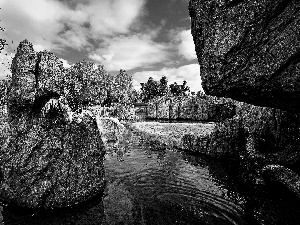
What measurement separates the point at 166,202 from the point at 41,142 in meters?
8.01

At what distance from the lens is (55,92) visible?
1213 cm

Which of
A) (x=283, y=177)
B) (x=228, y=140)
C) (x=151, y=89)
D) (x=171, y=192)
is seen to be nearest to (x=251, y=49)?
(x=283, y=177)

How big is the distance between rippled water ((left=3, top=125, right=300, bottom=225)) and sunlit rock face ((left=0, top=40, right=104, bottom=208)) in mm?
1023

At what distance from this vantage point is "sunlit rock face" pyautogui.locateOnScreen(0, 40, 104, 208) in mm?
12070

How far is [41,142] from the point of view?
12430 millimetres

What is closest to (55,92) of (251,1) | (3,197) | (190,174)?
(3,197)

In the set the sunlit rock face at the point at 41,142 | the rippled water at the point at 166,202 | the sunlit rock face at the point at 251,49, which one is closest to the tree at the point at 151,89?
the rippled water at the point at 166,202

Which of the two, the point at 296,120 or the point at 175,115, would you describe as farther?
the point at 175,115

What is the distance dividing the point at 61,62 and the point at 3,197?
8.34 metres

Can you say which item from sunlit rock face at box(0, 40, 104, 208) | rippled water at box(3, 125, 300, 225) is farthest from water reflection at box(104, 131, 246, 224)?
sunlit rock face at box(0, 40, 104, 208)

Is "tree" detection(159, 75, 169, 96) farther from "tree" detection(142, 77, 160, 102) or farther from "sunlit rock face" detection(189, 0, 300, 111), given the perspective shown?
"sunlit rock face" detection(189, 0, 300, 111)

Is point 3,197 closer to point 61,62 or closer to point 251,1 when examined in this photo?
point 61,62

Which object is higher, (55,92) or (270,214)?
(55,92)

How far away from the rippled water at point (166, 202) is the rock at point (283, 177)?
116 cm
